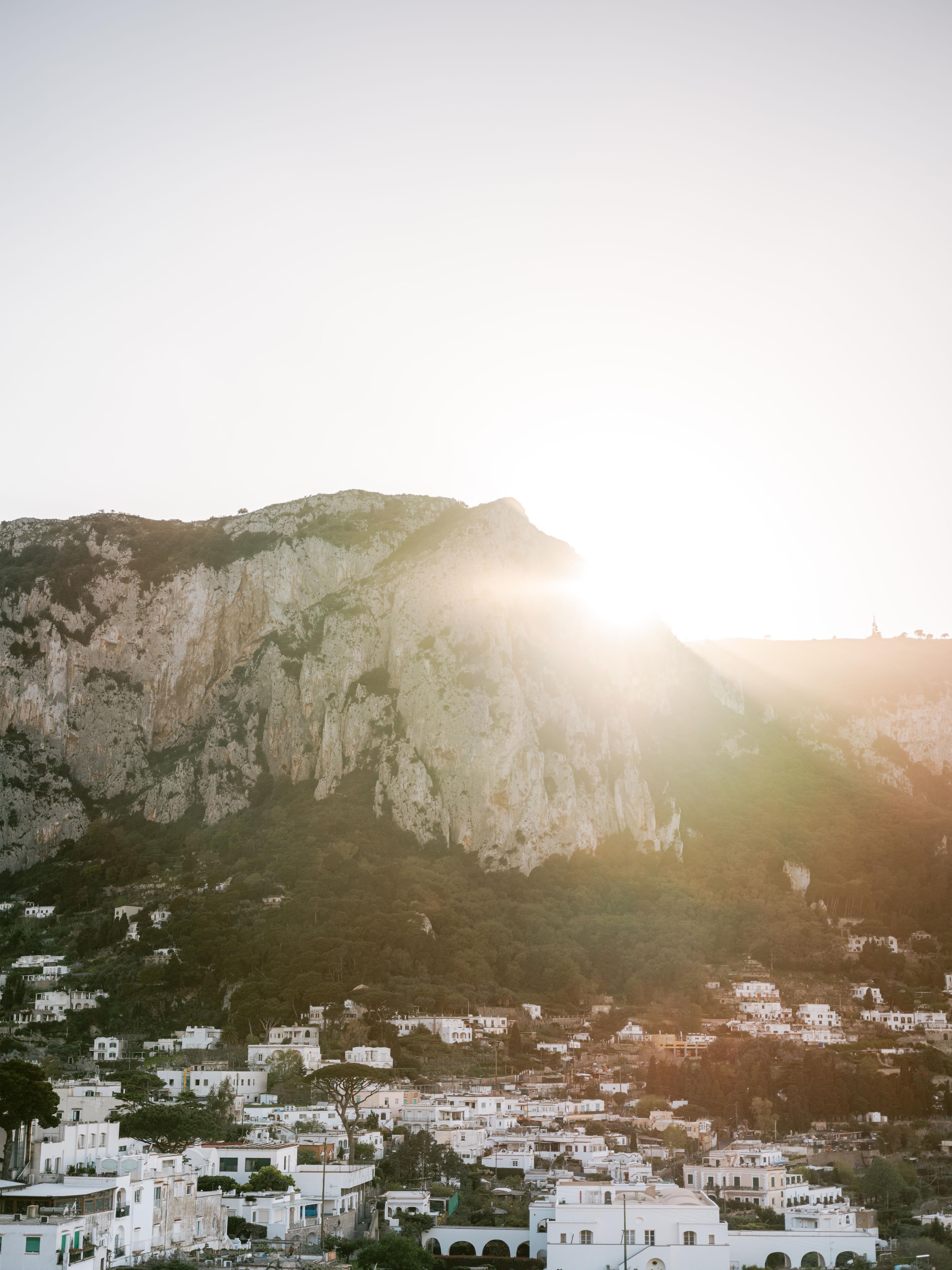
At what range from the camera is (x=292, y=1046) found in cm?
8431

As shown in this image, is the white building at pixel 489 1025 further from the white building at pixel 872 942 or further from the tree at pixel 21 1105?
the tree at pixel 21 1105

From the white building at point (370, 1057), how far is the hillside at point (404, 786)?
10.4 metres

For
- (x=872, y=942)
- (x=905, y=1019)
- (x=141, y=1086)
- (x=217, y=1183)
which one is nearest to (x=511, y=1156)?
(x=217, y=1183)

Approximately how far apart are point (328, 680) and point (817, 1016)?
51.0 meters

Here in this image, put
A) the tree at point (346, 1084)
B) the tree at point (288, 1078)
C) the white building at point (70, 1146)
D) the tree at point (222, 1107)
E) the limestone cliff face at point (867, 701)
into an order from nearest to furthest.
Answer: the white building at point (70, 1146), the tree at point (222, 1107), the tree at point (346, 1084), the tree at point (288, 1078), the limestone cliff face at point (867, 701)

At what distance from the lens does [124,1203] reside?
43906mm

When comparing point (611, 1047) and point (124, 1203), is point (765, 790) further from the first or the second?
point (124, 1203)

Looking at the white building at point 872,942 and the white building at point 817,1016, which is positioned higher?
the white building at point 872,942

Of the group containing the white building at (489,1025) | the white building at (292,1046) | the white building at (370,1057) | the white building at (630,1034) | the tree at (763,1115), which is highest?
the white building at (292,1046)

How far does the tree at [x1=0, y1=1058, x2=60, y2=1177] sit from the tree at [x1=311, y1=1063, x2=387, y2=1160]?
2235 centimetres

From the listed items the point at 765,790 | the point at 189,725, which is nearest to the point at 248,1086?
the point at 189,725

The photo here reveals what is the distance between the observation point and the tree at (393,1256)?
4697cm

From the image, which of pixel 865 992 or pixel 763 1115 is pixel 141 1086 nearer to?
pixel 763 1115

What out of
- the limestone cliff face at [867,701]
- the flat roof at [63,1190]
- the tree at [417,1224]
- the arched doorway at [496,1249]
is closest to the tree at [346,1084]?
the tree at [417,1224]
